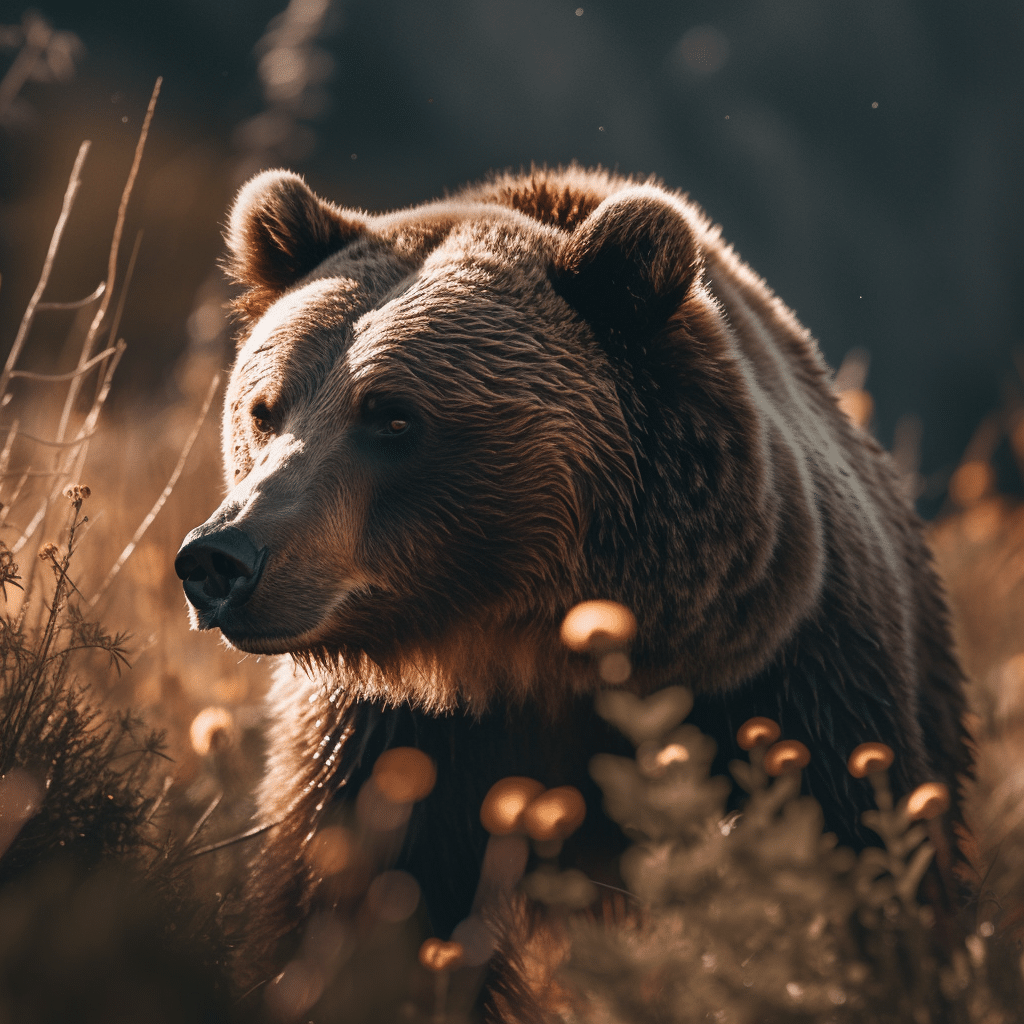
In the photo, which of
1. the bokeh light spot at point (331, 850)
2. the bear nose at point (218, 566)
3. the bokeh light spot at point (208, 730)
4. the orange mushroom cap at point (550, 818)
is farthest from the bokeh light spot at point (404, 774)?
the bear nose at point (218, 566)

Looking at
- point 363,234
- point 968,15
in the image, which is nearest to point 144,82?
point 968,15

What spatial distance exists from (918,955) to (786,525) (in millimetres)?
1288

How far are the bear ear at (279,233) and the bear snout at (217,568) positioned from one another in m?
1.13

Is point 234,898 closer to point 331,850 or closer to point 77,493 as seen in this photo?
point 331,850

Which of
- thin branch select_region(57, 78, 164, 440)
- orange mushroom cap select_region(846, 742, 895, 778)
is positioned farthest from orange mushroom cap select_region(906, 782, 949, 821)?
thin branch select_region(57, 78, 164, 440)

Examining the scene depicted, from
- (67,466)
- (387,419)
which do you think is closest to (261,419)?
(387,419)

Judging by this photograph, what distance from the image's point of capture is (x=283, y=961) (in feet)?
9.04

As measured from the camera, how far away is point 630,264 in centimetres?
264

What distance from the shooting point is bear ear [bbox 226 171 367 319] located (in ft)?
9.95

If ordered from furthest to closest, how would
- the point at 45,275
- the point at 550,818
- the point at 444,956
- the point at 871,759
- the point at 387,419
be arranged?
the point at 45,275, the point at 387,419, the point at 871,759, the point at 550,818, the point at 444,956

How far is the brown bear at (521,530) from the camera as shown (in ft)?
8.30

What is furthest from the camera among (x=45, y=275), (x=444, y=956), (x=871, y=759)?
(x=45, y=275)

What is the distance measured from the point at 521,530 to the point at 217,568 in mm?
728

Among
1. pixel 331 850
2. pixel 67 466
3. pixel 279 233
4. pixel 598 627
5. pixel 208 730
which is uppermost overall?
pixel 279 233
